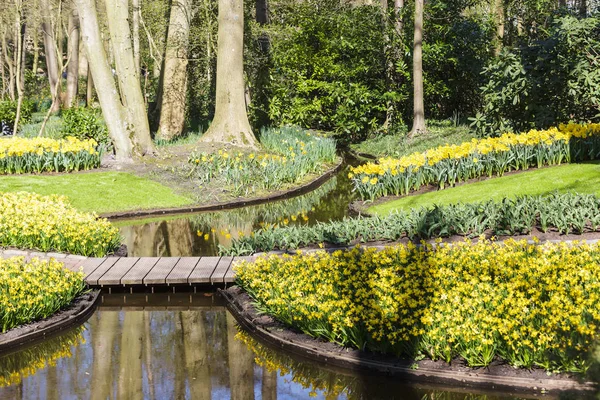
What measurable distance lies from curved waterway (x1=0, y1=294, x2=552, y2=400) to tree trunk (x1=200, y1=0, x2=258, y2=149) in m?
10.9

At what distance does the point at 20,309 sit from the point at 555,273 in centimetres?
562

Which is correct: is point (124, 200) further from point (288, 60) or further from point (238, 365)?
point (288, 60)

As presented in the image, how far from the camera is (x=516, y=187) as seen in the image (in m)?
→ 12.8

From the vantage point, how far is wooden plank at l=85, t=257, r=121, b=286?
31.4 feet

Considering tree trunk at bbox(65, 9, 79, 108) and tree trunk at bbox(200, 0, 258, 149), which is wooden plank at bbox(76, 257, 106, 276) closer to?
tree trunk at bbox(200, 0, 258, 149)

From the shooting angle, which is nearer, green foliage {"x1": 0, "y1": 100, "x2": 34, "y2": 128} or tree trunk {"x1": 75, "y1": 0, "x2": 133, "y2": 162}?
tree trunk {"x1": 75, "y1": 0, "x2": 133, "y2": 162}

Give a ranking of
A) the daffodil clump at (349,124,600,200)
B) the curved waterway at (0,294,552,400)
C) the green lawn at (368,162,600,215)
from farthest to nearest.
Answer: the daffodil clump at (349,124,600,200) → the green lawn at (368,162,600,215) → the curved waterway at (0,294,552,400)

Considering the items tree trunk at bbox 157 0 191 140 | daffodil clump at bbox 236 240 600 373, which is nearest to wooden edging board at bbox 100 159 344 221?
daffodil clump at bbox 236 240 600 373

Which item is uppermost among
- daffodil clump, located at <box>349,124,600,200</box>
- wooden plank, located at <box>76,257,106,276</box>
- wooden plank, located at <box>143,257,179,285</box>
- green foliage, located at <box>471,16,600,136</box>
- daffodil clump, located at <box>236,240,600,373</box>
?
green foliage, located at <box>471,16,600,136</box>

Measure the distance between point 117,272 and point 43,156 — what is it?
7769mm

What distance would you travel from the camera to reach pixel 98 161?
57.2 ft

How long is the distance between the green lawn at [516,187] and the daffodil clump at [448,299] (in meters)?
3.65

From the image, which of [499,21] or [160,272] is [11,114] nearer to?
[499,21]

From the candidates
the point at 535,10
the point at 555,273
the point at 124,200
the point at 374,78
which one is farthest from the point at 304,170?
the point at 535,10
